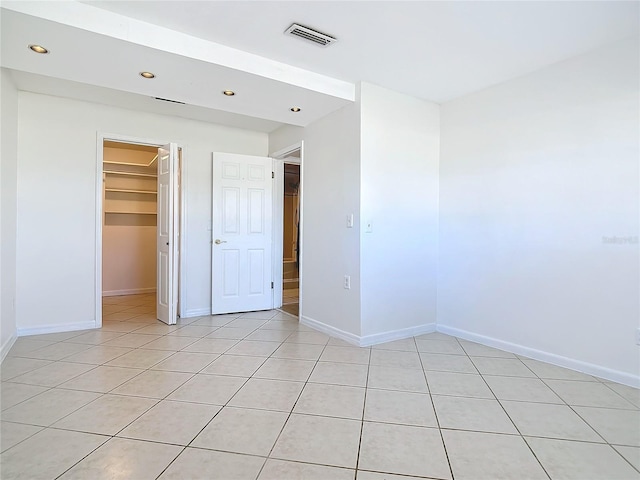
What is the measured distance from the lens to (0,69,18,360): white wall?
2.87 meters

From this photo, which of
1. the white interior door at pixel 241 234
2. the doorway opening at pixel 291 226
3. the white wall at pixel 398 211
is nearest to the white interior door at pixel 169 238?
the white interior door at pixel 241 234

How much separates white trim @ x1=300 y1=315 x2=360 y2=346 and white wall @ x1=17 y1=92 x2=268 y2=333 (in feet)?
7.49

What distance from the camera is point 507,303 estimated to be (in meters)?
3.18

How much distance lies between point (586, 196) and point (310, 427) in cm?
252

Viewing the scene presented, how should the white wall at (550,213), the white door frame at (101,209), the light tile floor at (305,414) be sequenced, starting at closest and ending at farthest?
the light tile floor at (305,414) < the white wall at (550,213) < the white door frame at (101,209)

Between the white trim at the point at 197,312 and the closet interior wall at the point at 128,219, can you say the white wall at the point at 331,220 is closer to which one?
the white trim at the point at 197,312

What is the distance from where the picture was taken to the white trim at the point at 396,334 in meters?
3.30

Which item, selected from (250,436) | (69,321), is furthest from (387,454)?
(69,321)

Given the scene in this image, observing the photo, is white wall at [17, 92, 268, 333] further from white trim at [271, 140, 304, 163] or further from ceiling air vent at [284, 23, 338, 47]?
ceiling air vent at [284, 23, 338, 47]

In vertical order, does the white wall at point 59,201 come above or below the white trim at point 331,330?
above

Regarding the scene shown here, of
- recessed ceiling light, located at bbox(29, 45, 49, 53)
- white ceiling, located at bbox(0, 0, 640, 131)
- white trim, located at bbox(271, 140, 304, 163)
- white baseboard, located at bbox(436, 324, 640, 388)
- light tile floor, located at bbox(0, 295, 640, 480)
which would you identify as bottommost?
light tile floor, located at bbox(0, 295, 640, 480)

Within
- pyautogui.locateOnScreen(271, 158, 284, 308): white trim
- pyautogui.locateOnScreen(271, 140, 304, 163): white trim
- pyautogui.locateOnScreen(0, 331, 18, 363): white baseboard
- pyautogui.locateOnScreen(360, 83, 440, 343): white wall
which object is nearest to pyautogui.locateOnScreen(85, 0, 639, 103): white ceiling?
pyautogui.locateOnScreen(360, 83, 440, 343): white wall

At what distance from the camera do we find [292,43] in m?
2.60

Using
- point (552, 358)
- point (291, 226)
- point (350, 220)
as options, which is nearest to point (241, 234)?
point (350, 220)
